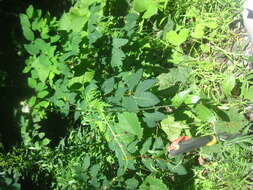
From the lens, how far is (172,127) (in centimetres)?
221

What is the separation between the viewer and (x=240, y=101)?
7.27ft

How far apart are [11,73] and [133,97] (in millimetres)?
981

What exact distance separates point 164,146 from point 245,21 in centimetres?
89

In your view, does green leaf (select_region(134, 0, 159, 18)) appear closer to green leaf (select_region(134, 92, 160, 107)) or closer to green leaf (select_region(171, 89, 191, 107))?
green leaf (select_region(171, 89, 191, 107))

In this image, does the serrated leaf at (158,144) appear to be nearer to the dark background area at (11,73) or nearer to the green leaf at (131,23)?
the green leaf at (131,23)

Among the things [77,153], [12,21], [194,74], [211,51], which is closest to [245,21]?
[211,51]

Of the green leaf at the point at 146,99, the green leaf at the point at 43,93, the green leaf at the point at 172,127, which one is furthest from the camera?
the green leaf at the point at 172,127

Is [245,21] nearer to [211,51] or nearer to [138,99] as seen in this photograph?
[211,51]

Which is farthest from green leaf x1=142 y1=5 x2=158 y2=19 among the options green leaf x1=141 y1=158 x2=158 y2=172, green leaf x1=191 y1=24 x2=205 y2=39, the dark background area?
green leaf x1=141 y1=158 x2=158 y2=172

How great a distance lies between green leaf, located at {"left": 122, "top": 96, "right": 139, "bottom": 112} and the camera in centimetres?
177

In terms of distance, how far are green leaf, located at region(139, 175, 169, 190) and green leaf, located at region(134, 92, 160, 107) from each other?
49 centimetres

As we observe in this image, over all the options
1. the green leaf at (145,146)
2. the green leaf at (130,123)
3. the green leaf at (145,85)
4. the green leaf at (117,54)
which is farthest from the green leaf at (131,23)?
the green leaf at (145,146)

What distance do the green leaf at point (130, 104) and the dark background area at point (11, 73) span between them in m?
0.87

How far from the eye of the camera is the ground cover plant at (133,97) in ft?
6.35
